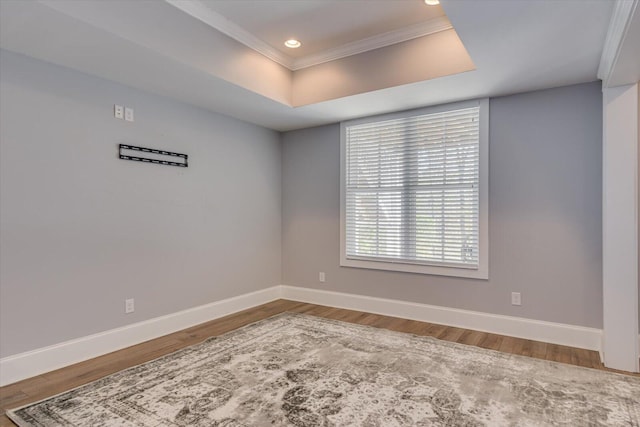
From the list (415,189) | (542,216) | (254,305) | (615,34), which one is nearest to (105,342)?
(254,305)

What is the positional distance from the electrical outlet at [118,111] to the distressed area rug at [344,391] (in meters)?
2.12

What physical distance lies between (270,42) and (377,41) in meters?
1.00

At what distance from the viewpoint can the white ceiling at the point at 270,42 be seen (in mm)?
2201

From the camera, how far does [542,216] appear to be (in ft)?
11.2

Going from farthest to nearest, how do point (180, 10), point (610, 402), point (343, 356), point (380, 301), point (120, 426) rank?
point (380, 301), point (343, 356), point (180, 10), point (610, 402), point (120, 426)

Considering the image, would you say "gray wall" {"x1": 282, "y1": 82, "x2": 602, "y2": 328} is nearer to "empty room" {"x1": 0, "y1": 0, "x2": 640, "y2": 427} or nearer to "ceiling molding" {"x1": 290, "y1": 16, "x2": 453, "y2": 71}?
"empty room" {"x1": 0, "y1": 0, "x2": 640, "y2": 427}

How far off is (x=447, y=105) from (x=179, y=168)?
289 centimetres

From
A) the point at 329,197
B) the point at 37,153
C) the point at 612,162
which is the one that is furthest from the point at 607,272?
the point at 37,153

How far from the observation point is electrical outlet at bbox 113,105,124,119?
3.20 metres

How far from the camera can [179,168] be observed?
3773mm

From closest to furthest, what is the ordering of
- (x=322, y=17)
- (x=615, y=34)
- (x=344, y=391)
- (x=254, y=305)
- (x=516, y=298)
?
(x=615, y=34) < (x=344, y=391) < (x=322, y=17) < (x=516, y=298) < (x=254, y=305)

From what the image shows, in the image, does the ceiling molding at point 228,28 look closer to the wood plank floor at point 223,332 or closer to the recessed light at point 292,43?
the recessed light at point 292,43

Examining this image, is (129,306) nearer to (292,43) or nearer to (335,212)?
(335,212)

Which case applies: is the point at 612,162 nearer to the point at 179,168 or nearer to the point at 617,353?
the point at 617,353
